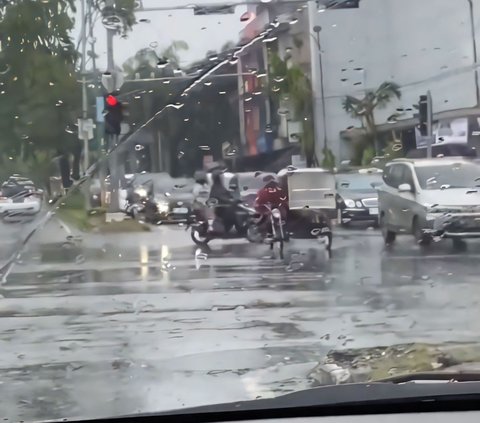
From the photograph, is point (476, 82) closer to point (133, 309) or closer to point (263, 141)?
point (263, 141)

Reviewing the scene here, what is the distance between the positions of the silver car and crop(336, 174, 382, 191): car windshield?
2.2 inches

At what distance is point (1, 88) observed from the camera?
393 cm

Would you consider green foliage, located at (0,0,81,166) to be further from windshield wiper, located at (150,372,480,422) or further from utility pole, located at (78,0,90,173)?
windshield wiper, located at (150,372,480,422)

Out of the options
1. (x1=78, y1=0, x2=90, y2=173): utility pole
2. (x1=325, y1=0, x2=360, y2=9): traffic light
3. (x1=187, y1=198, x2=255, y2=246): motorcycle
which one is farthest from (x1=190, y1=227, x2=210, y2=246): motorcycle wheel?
(x1=325, y1=0, x2=360, y2=9): traffic light

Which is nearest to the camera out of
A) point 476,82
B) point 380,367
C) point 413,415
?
point 413,415

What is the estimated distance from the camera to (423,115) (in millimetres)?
4266

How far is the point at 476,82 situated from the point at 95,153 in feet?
7.87

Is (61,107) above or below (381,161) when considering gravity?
above

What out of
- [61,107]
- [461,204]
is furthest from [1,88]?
[461,204]

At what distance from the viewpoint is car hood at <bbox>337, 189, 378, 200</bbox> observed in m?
4.21

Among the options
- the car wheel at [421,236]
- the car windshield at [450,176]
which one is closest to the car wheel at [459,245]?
the car wheel at [421,236]

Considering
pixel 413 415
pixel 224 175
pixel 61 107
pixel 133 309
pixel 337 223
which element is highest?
pixel 61 107

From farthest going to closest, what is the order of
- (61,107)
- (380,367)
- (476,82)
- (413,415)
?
(476,82) < (61,107) < (380,367) < (413,415)

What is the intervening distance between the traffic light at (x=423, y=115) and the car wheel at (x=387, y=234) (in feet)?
2.00
